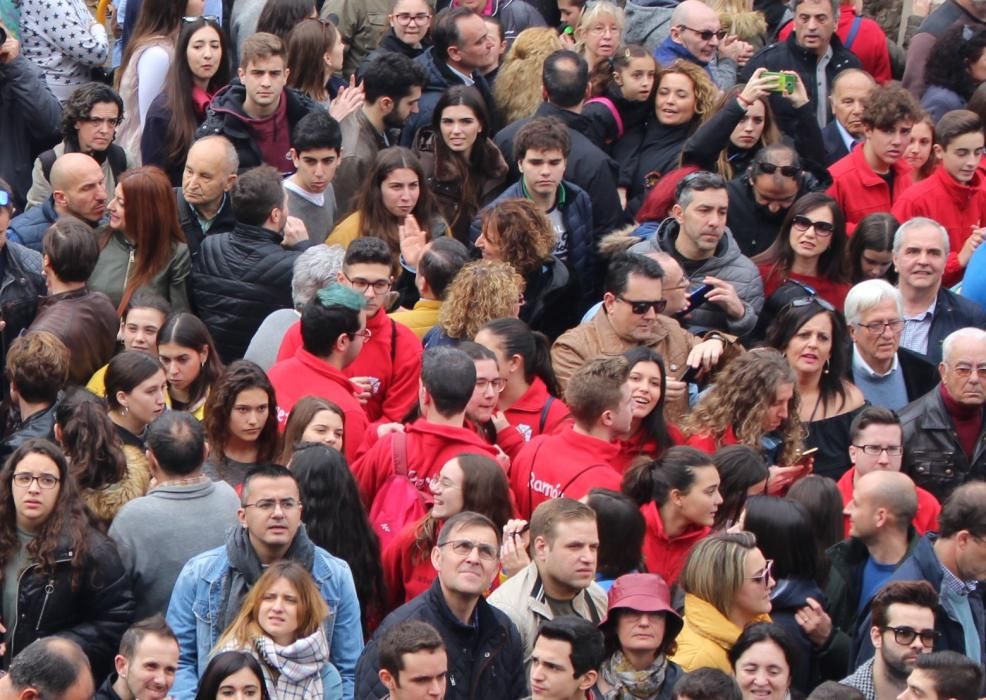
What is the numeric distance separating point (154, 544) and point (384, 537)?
92cm

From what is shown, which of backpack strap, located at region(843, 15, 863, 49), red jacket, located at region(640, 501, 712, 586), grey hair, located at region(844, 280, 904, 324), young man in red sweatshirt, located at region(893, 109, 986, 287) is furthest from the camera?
backpack strap, located at region(843, 15, 863, 49)

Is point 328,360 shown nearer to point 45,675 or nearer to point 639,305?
point 639,305

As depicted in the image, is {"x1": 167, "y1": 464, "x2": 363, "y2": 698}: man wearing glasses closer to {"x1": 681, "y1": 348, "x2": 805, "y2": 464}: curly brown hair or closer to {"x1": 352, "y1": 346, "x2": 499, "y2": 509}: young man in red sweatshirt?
{"x1": 352, "y1": 346, "x2": 499, "y2": 509}: young man in red sweatshirt

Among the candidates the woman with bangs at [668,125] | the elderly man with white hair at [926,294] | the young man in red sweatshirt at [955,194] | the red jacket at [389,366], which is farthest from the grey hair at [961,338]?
the woman with bangs at [668,125]

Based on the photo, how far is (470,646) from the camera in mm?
8227

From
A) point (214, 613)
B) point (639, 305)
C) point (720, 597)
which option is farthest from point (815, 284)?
point (214, 613)

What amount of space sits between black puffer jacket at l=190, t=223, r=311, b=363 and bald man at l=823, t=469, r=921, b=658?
296cm

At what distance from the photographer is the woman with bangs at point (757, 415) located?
9.87 metres

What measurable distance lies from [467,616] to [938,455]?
284cm

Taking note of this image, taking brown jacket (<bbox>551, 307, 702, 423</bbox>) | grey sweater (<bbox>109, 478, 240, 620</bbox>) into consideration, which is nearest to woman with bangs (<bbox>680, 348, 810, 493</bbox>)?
brown jacket (<bbox>551, 307, 702, 423</bbox>)

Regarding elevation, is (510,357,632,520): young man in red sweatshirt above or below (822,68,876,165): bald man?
below

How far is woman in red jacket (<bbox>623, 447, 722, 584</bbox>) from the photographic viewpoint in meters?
8.96

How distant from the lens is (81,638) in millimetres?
8445

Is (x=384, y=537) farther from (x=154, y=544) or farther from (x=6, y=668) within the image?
(x=6, y=668)
